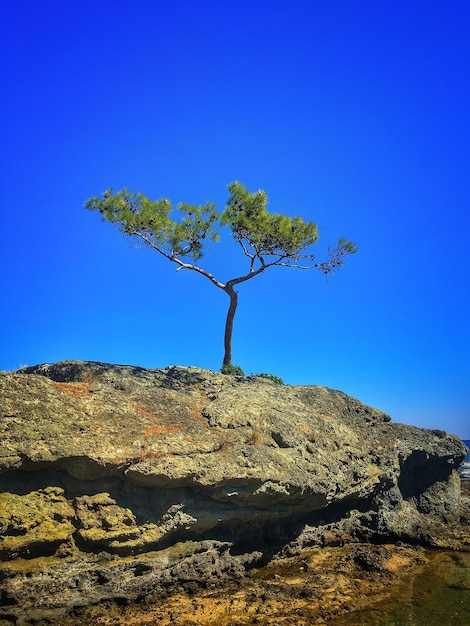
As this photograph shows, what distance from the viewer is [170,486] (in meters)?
12.7

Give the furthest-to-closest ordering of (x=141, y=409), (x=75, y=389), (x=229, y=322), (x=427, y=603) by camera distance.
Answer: (x=229, y=322) < (x=141, y=409) < (x=75, y=389) < (x=427, y=603)

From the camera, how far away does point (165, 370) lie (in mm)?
19859

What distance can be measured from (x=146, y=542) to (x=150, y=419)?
4086mm

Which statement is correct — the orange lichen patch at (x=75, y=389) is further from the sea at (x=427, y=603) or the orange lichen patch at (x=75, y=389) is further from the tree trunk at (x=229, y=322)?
the tree trunk at (x=229, y=322)

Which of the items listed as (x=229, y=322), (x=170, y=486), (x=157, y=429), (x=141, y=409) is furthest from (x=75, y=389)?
(x=229, y=322)

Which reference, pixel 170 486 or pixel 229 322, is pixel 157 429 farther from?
pixel 229 322

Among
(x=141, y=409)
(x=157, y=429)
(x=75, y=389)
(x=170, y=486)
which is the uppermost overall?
(x=75, y=389)

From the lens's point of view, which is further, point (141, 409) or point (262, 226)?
point (262, 226)

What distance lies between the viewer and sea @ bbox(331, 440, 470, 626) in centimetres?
1020

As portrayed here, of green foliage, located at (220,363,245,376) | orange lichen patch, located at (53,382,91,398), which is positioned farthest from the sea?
green foliage, located at (220,363,245,376)

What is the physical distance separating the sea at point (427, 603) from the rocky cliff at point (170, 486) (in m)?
3.47

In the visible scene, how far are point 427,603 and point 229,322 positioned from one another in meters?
17.1

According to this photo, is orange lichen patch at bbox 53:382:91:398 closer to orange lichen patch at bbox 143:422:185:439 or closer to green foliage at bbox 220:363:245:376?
orange lichen patch at bbox 143:422:185:439

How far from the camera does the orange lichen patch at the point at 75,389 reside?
1398 centimetres
